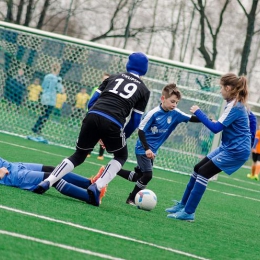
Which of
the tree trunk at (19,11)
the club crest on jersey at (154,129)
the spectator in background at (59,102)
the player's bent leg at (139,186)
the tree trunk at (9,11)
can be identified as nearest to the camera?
the player's bent leg at (139,186)

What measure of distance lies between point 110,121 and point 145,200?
4.29 feet

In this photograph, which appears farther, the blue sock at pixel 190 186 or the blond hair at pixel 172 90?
the blond hair at pixel 172 90

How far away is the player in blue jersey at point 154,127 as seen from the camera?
920 centimetres

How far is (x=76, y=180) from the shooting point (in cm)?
850

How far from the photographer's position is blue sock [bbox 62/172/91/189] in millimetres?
8438

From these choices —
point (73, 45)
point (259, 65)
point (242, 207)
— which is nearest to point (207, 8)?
point (259, 65)

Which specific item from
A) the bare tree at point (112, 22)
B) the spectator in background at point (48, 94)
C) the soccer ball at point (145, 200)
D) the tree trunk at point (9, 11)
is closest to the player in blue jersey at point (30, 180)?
the soccer ball at point (145, 200)

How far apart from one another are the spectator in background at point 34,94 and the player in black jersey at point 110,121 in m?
9.90

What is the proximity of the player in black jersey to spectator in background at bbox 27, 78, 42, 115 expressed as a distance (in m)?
9.90

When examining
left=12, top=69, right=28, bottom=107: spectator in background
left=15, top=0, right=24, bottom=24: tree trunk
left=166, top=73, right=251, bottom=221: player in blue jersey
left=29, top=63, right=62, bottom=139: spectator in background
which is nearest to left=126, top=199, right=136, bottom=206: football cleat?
left=166, top=73, right=251, bottom=221: player in blue jersey

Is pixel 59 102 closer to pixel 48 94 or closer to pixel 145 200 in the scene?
pixel 48 94

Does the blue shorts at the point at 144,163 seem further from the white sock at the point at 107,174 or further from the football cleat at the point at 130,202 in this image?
the white sock at the point at 107,174

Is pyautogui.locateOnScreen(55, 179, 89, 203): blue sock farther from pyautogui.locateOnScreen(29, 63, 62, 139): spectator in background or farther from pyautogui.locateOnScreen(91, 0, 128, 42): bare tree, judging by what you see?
pyautogui.locateOnScreen(91, 0, 128, 42): bare tree

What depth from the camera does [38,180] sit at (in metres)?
8.20
